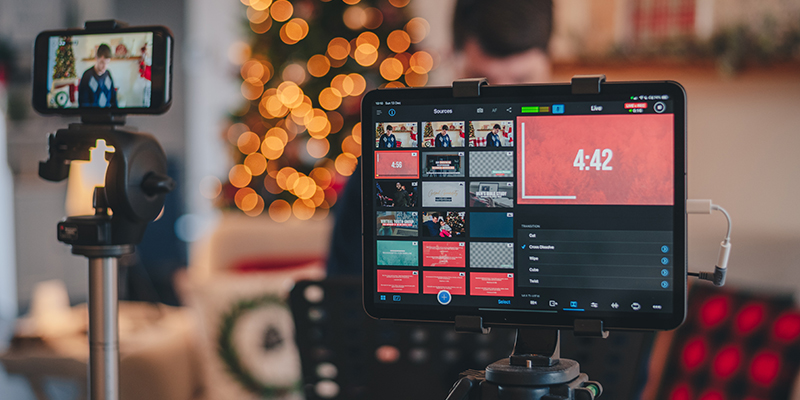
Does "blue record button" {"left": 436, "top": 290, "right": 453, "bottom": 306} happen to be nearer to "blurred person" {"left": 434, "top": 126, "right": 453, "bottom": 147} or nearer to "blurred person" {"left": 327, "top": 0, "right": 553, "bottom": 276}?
"blurred person" {"left": 434, "top": 126, "right": 453, "bottom": 147}

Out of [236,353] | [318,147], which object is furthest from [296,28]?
[236,353]

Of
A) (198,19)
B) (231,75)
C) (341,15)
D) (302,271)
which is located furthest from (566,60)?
(198,19)

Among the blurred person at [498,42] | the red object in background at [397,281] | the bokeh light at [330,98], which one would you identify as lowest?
the red object in background at [397,281]

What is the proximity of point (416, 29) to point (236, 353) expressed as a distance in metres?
1.76

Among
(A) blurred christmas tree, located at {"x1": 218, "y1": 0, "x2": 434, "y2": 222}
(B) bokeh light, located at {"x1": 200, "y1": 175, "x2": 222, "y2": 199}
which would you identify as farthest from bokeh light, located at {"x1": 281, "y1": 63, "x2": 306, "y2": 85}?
(B) bokeh light, located at {"x1": 200, "y1": 175, "x2": 222, "y2": 199}

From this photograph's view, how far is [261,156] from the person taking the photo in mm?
2906

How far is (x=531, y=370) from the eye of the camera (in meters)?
0.53

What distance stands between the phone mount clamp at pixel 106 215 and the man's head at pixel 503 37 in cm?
65

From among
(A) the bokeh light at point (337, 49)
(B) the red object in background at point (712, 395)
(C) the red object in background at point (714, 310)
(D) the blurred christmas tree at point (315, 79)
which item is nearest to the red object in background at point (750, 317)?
(C) the red object in background at point (714, 310)

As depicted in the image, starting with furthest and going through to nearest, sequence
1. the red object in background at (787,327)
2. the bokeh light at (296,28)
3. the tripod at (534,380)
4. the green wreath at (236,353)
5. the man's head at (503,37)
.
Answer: the bokeh light at (296,28), the green wreath at (236,353), the red object in background at (787,327), the man's head at (503,37), the tripod at (534,380)

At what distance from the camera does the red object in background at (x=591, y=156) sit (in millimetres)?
548

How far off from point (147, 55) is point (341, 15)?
7.43ft

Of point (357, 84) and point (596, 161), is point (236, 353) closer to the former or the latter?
point (357, 84)

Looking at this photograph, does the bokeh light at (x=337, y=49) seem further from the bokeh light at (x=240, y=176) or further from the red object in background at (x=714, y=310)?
the red object in background at (x=714, y=310)
